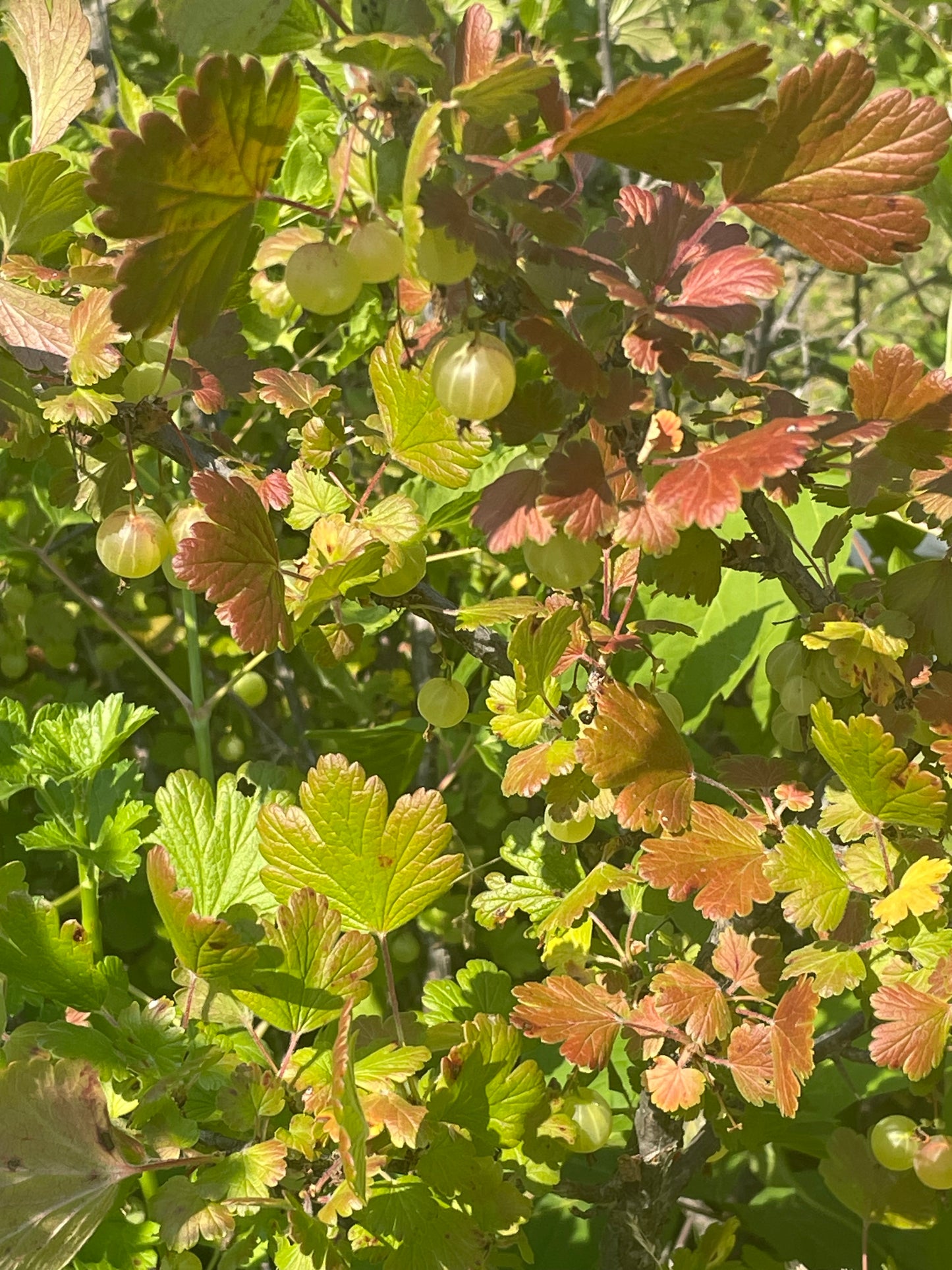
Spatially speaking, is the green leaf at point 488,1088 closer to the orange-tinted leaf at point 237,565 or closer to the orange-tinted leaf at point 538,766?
the orange-tinted leaf at point 538,766

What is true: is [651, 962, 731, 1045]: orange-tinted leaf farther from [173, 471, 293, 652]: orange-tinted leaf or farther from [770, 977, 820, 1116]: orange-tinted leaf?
[173, 471, 293, 652]: orange-tinted leaf

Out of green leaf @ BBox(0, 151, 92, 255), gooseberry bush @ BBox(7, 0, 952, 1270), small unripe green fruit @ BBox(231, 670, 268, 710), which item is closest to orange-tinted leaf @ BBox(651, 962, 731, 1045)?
gooseberry bush @ BBox(7, 0, 952, 1270)

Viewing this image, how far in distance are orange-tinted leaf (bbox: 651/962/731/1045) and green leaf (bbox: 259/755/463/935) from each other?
137 millimetres

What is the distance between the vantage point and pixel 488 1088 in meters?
0.64

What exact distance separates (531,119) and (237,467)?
0.29 metres

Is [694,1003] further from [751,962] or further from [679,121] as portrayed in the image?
[679,121]

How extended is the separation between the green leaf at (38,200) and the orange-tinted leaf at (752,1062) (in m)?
0.63

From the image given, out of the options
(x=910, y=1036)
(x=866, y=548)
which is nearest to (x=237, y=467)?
(x=910, y=1036)

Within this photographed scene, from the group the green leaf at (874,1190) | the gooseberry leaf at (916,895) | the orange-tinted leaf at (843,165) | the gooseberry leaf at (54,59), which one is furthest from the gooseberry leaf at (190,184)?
the green leaf at (874,1190)

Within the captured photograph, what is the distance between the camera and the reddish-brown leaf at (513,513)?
0.48 meters

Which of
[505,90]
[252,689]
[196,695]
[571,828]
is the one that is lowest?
[252,689]

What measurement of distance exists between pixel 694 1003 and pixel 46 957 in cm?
40

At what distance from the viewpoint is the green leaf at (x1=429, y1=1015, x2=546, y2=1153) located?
0.63m

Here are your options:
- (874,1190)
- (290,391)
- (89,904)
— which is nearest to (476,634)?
(290,391)
